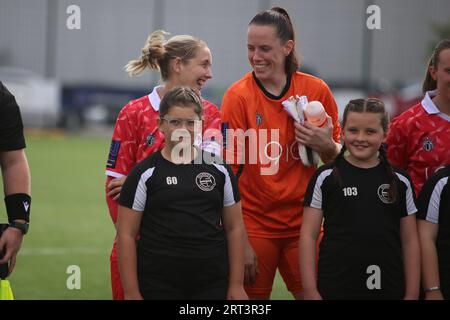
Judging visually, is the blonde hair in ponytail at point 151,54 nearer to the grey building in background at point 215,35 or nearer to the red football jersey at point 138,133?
the red football jersey at point 138,133

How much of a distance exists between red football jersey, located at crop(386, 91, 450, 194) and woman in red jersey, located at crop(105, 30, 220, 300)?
102cm

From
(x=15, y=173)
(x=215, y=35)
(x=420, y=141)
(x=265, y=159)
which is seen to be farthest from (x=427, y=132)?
(x=215, y=35)

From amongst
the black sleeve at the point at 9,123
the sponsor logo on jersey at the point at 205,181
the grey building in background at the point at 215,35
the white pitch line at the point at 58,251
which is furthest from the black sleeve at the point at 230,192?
the grey building in background at the point at 215,35

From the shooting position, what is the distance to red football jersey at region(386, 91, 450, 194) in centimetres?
445

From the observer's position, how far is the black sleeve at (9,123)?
4004 millimetres

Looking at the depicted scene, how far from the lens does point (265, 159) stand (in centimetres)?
452

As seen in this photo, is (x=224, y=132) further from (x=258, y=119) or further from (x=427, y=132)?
(x=427, y=132)

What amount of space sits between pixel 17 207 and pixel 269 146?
1.40 m

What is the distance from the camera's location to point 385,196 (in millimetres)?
4109

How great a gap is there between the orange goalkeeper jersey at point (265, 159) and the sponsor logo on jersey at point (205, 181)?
459mm

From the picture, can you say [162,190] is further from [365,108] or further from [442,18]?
[442,18]

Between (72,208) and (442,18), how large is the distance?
1925cm
